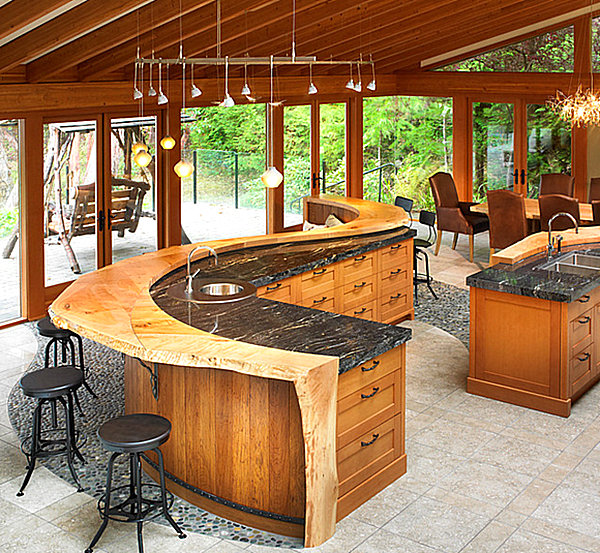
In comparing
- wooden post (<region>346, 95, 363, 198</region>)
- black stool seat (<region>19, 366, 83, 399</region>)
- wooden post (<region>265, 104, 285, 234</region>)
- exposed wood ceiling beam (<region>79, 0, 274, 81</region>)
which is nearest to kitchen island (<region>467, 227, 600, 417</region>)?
black stool seat (<region>19, 366, 83, 399</region>)

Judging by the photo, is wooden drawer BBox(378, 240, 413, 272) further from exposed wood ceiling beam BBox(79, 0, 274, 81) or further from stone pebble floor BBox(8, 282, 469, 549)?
exposed wood ceiling beam BBox(79, 0, 274, 81)

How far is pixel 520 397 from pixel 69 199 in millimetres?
5359

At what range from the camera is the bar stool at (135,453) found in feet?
12.9

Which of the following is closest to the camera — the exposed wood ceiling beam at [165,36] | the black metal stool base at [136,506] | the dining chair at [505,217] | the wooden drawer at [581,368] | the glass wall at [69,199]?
the black metal stool base at [136,506]

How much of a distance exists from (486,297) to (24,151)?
4.92 m

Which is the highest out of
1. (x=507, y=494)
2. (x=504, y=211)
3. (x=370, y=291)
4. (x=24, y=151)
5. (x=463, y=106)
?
(x=463, y=106)

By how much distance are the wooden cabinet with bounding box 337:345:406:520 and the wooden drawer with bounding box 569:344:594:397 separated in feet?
5.62

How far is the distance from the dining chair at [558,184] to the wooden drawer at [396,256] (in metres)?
4.17

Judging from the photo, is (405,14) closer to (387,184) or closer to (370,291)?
(370,291)

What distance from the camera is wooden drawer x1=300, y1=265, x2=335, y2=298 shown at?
21.4ft

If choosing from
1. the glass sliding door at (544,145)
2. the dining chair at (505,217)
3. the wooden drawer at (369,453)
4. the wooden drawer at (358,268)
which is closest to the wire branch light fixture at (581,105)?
the glass sliding door at (544,145)

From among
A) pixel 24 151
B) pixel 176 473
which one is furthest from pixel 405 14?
pixel 176 473

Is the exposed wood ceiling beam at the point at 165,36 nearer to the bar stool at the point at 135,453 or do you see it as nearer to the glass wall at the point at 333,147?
the bar stool at the point at 135,453

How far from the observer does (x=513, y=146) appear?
1299 cm
